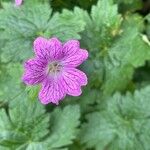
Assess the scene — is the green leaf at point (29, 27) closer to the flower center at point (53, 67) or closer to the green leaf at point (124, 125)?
the flower center at point (53, 67)

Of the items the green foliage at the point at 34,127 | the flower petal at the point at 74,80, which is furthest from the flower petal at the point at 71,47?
the green foliage at the point at 34,127

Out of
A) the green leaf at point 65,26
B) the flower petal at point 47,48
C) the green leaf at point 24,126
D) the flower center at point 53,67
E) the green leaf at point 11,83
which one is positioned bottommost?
the green leaf at point 24,126

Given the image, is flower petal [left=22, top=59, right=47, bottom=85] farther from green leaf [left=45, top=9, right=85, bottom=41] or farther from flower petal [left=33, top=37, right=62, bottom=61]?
green leaf [left=45, top=9, right=85, bottom=41]

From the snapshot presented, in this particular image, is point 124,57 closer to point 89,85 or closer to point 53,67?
point 89,85

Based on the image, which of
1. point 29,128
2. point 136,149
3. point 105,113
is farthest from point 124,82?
point 29,128

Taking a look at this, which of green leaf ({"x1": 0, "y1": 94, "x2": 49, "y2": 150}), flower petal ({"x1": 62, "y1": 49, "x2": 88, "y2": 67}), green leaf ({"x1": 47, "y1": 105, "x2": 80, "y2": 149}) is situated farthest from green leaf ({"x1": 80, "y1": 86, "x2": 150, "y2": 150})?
flower petal ({"x1": 62, "y1": 49, "x2": 88, "y2": 67})

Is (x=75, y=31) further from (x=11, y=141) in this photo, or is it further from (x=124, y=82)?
(x=11, y=141)
